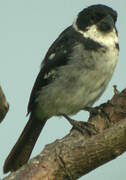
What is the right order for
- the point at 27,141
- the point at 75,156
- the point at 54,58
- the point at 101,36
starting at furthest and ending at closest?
the point at 27,141 < the point at 54,58 < the point at 101,36 < the point at 75,156

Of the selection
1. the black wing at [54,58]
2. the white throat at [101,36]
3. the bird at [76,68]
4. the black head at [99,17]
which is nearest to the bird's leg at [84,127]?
the bird at [76,68]

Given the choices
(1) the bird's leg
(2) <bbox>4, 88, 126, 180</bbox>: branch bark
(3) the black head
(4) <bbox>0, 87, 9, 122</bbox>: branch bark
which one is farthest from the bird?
(4) <bbox>0, 87, 9, 122</bbox>: branch bark

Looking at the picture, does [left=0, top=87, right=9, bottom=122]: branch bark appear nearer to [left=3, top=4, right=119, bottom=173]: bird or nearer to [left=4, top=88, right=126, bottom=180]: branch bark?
[left=4, top=88, right=126, bottom=180]: branch bark

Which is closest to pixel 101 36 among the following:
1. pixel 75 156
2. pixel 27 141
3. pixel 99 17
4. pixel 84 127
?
pixel 99 17

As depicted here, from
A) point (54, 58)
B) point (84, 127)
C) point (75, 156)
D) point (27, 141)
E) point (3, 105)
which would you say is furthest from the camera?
point (27, 141)

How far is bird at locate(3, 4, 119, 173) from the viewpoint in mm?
4289

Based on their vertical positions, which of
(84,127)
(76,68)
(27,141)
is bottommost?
(27,141)

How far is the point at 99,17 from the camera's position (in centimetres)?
446

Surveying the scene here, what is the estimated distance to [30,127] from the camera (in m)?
5.00

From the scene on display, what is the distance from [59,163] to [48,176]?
0.13 metres

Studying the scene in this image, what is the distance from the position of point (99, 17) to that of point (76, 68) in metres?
0.63

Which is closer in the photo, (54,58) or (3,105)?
(3,105)

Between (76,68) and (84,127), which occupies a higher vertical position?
(76,68)

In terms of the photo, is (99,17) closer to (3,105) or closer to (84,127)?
(84,127)
